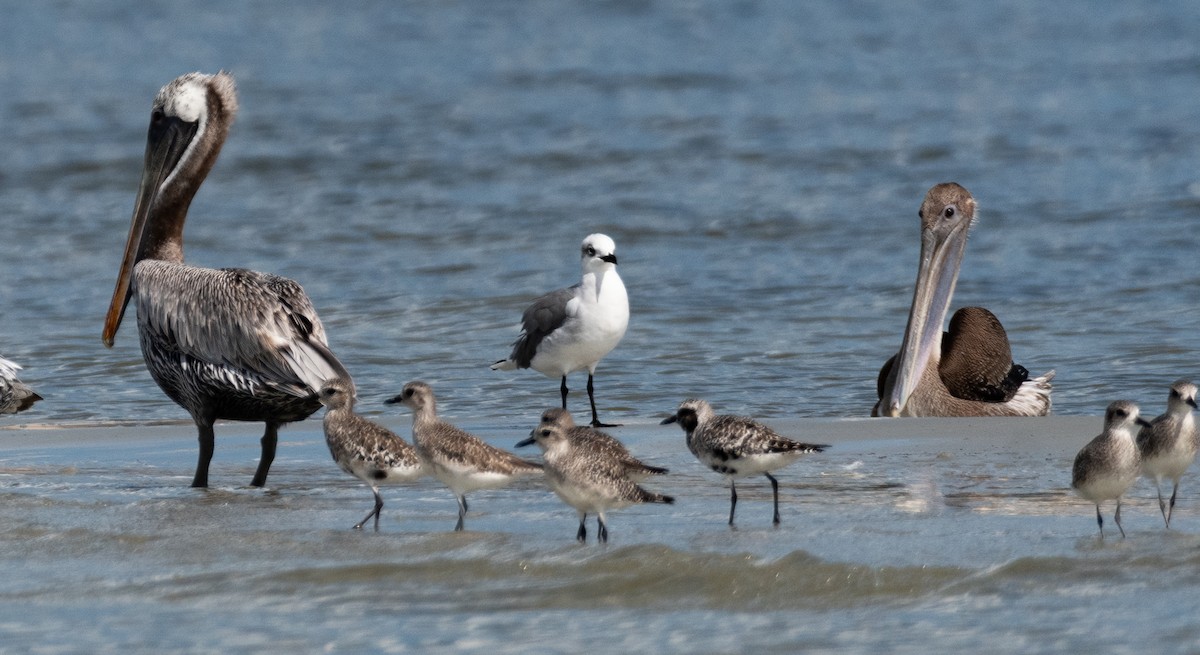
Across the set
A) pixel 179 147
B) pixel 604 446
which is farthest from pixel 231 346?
pixel 604 446

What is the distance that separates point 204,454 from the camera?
7.03 metres

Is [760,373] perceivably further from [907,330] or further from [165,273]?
[165,273]

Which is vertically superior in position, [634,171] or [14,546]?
[634,171]

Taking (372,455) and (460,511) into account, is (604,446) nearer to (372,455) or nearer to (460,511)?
(460,511)

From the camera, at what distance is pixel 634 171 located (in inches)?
701

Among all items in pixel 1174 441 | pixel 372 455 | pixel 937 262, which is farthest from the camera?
pixel 937 262

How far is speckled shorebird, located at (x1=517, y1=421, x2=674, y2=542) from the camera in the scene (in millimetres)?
5426

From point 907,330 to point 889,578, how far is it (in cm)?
420

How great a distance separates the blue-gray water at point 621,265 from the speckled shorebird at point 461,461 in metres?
0.19

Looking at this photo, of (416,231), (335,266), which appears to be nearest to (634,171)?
(416,231)

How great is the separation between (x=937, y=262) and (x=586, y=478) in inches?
178

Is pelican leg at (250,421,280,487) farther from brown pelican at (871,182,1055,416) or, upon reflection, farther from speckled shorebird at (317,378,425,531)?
brown pelican at (871,182,1055,416)

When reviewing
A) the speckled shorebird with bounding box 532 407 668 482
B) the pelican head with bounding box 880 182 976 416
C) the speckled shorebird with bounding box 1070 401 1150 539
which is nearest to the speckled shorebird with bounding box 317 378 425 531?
the speckled shorebird with bounding box 532 407 668 482

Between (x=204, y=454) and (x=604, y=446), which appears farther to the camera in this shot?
(x=204, y=454)
